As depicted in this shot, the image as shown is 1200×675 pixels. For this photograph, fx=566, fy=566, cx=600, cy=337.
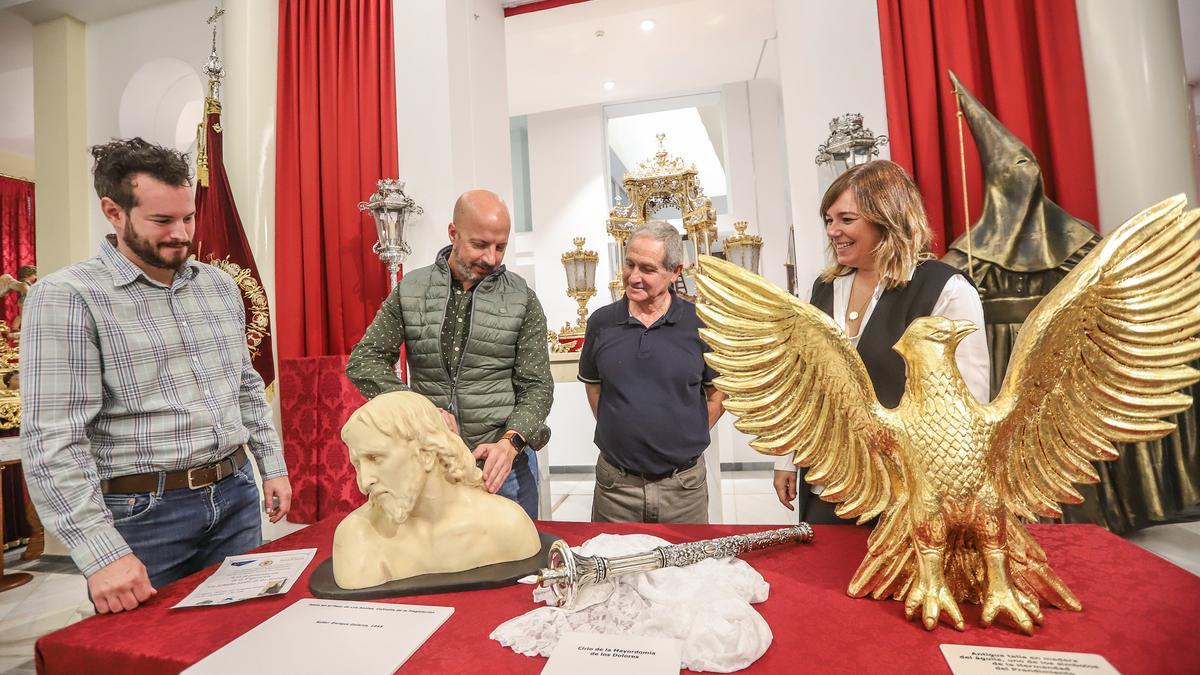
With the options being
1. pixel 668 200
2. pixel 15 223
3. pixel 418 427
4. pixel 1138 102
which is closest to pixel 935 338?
pixel 418 427

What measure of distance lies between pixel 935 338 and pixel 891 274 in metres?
0.52

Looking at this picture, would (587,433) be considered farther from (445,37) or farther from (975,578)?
(975,578)

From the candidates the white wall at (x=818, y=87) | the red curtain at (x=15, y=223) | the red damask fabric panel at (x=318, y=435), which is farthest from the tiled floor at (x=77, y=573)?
the red curtain at (x=15, y=223)

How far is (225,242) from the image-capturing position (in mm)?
3162

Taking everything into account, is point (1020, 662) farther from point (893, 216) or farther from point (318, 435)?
point (318, 435)

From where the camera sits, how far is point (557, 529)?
149 centimetres

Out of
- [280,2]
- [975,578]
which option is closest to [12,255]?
[280,2]

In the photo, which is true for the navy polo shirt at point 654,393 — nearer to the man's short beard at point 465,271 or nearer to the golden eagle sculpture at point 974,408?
the man's short beard at point 465,271

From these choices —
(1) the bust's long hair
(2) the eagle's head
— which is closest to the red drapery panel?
(1) the bust's long hair

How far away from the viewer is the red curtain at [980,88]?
2.62 meters

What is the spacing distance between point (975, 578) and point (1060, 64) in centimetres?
286

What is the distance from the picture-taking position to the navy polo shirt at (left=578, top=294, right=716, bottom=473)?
198 centimetres

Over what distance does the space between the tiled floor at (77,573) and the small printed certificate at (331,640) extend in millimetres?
2319

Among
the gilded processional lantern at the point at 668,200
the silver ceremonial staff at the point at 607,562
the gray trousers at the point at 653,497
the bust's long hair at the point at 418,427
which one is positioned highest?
the gilded processional lantern at the point at 668,200
